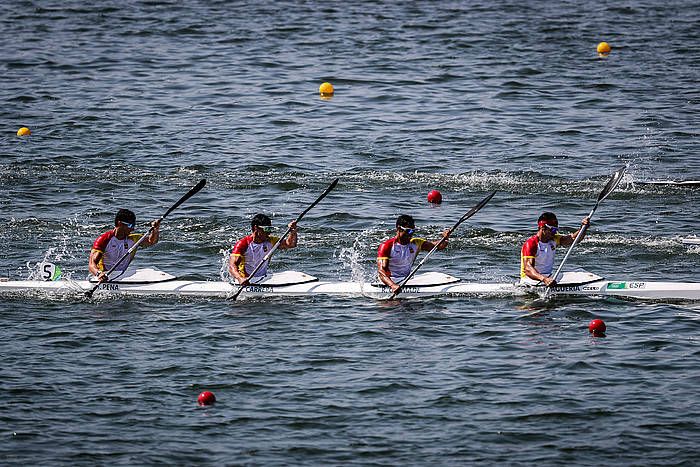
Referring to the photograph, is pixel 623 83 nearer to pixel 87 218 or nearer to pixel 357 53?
pixel 357 53

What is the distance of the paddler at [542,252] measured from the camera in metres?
18.0

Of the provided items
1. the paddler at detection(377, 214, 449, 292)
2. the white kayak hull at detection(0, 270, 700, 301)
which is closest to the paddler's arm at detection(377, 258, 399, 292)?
the paddler at detection(377, 214, 449, 292)

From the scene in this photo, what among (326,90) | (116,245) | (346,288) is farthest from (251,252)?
(326,90)

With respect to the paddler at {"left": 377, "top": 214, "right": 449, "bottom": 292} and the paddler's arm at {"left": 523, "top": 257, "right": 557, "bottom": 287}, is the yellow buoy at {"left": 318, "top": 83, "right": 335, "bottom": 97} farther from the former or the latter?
the paddler's arm at {"left": 523, "top": 257, "right": 557, "bottom": 287}

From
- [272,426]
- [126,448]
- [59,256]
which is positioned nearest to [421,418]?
[272,426]

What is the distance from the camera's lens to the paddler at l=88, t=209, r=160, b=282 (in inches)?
735

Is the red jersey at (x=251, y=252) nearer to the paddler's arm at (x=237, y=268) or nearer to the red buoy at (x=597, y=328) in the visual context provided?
the paddler's arm at (x=237, y=268)

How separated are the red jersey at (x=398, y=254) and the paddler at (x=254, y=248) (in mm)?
1510

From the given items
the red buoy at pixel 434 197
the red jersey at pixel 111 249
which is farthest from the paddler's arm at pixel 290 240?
the red buoy at pixel 434 197

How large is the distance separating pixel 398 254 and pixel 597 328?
3.46 metres

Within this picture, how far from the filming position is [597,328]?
16703 millimetres

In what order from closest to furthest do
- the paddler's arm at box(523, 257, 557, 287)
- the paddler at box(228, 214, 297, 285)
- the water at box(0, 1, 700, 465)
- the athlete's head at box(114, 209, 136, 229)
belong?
the water at box(0, 1, 700, 465) < the paddler's arm at box(523, 257, 557, 287) < the paddler at box(228, 214, 297, 285) < the athlete's head at box(114, 209, 136, 229)

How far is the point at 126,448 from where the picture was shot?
13492mm

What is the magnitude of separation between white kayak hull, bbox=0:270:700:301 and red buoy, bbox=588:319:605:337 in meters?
1.38
